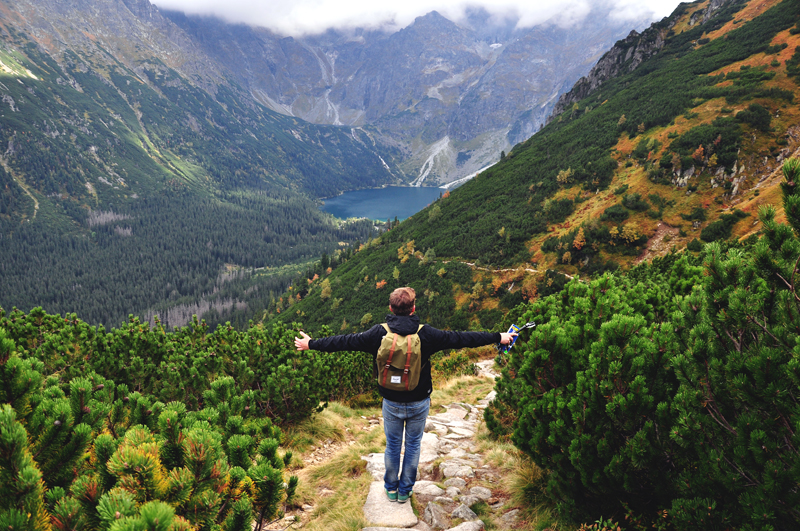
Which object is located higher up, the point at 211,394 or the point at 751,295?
the point at 751,295

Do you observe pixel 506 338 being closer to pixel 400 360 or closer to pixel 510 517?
pixel 400 360

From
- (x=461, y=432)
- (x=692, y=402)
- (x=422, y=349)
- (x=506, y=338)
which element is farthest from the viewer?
(x=461, y=432)

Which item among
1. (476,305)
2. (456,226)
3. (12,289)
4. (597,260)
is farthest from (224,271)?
(597,260)

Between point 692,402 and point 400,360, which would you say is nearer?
point 692,402

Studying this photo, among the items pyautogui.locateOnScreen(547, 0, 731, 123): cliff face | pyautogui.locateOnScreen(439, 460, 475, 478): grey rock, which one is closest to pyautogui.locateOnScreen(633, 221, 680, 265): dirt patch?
pyautogui.locateOnScreen(439, 460, 475, 478): grey rock

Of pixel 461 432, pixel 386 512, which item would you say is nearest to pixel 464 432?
pixel 461 432

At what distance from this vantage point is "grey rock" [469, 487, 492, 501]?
6235 mm

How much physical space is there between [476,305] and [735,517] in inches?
2190

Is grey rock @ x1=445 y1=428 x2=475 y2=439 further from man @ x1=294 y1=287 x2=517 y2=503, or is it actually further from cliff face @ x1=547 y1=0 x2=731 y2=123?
cliff face @ x1=547 y1=0 x2=731 y2=123

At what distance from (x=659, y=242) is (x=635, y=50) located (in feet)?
326

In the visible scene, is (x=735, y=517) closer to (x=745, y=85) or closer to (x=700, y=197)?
(x=700, y=197)

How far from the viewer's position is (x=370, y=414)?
12414 millimetres

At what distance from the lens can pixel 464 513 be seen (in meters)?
5.61

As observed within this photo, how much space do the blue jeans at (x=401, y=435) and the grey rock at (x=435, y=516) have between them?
1.36 ft
